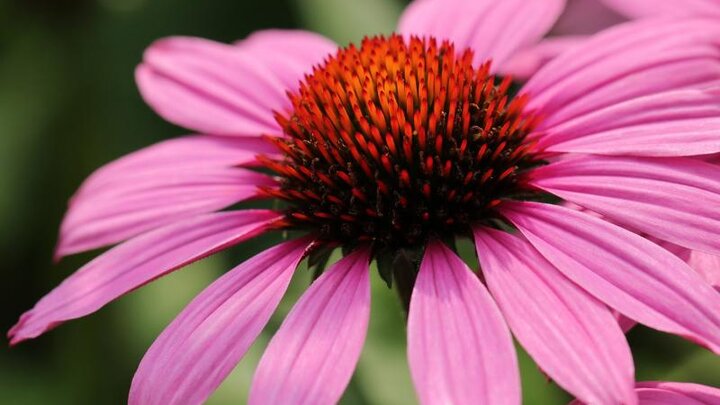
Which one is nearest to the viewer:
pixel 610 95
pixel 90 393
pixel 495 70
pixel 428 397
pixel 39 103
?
pixel 428 397

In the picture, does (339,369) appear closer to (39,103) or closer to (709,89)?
(709,89)

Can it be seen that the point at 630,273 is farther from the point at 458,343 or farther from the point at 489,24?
the point at 489,24

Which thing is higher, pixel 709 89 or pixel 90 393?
pixel 709 89

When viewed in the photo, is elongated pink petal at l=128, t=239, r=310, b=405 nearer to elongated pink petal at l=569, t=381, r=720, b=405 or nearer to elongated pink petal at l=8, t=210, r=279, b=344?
elongated pink petal at l=8, t=210, r=279, b=344

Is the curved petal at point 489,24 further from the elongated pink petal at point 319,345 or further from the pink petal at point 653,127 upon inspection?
the elongated pink petal at point 319,345

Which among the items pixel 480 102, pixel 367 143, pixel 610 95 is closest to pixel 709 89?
pixel 610 95

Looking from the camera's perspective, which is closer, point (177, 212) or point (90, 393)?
point (177, 212)

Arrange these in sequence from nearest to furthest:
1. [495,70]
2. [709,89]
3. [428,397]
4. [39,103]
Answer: [428,397], [709,89], [495,70], [39,103]

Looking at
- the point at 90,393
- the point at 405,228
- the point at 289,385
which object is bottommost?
the point at 90,393
